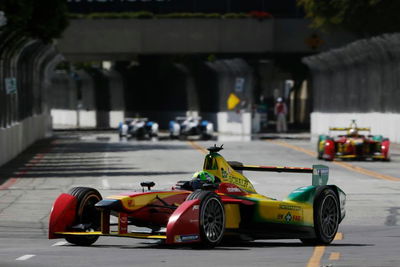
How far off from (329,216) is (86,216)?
9.14ft

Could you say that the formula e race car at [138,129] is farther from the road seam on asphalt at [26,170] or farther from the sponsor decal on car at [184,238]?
the sponsor decal on car at [184,238]

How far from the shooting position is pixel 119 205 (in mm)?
14594

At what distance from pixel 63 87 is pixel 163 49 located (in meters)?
43.4

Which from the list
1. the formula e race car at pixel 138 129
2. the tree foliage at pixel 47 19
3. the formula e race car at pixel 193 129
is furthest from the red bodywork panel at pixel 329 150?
the formula e race car at pixel 138 129

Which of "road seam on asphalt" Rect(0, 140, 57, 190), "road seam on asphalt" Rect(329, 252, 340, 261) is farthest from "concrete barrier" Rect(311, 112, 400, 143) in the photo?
"road seam on asphalt" Rect(329, 252, 340, 261)

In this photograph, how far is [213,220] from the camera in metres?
14.7

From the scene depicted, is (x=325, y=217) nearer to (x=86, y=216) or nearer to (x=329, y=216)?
(x=329, y=216)

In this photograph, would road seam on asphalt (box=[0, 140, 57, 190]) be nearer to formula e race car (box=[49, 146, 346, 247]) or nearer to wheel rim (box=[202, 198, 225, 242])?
formula e race car (box=[49, 146, 346, 247])

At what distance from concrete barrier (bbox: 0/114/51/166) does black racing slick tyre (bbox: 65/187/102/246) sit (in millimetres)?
22440

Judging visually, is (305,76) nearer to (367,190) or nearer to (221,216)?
(367,190)

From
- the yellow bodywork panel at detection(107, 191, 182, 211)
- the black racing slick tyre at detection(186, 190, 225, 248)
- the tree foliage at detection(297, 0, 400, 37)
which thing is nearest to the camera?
the black racing slick tyre at detection(186, 190, 225, 248)

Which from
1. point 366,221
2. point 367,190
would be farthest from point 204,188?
point 367,190

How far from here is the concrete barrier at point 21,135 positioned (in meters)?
39.1

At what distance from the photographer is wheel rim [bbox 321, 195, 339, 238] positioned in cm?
1565
